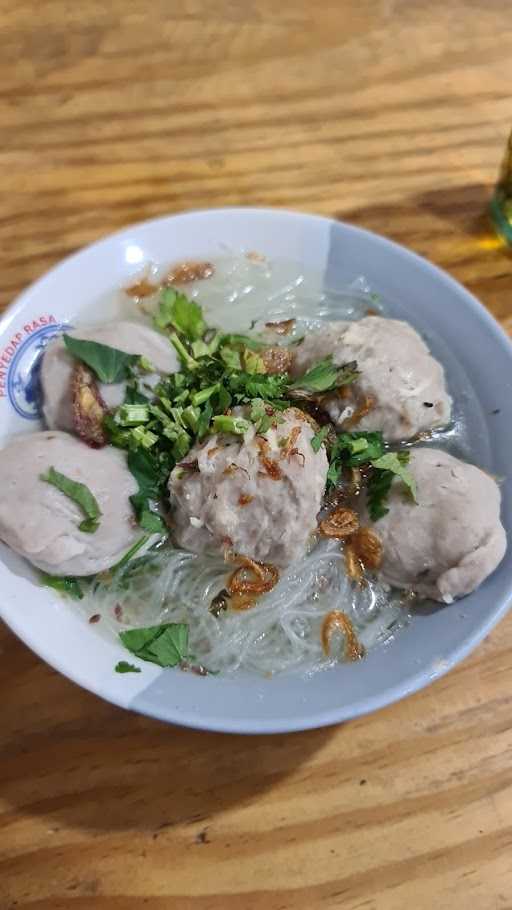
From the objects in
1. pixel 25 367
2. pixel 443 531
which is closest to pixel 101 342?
pixel 25 367

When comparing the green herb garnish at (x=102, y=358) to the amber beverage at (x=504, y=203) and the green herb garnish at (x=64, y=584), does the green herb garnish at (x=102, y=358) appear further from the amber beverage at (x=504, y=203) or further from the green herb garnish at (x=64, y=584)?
the amber beverage at (x=504, y=203)

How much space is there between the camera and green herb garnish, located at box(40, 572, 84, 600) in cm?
166

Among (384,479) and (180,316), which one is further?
(180,316)

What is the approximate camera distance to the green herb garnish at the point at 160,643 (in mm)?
1584

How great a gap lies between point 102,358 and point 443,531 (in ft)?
2.88

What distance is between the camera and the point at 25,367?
184cm

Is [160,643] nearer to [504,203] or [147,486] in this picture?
[147,486]

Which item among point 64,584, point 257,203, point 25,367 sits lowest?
point 64,584

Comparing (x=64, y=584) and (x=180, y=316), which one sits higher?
(x=180, y=316)

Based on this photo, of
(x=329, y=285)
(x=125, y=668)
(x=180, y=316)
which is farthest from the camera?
(x=329, y=285)

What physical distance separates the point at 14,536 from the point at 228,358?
0.66 meters

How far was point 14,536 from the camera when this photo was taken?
1.54 m

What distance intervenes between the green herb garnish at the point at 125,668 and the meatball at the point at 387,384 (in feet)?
2.36

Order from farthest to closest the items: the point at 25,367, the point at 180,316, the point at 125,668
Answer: the point at 180,316 → the point at 25,367 → the point at 125,668
